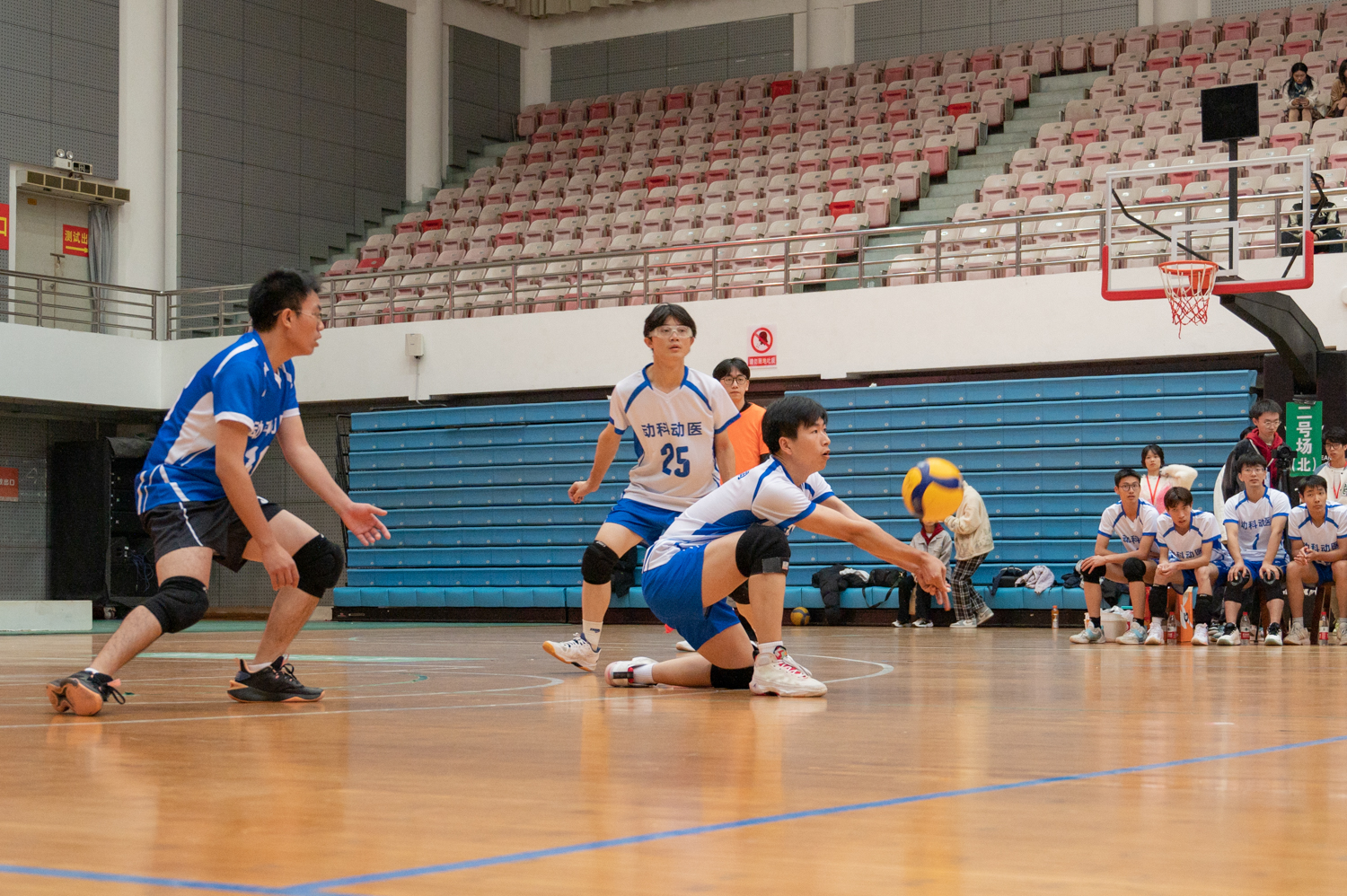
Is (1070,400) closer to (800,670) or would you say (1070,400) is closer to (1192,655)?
(1192,655)

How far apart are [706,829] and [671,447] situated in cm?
438

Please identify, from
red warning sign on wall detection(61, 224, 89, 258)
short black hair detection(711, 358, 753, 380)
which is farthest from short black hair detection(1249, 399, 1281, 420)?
red warning sign on wall detection(61, 224, 89, 258)

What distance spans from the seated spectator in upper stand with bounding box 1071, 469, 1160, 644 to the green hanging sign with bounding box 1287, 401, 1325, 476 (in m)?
2.18

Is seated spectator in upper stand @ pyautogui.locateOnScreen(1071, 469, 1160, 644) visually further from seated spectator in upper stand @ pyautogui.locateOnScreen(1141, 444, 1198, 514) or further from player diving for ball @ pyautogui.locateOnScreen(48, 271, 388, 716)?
player diving for ball @ pyautogui.locateOnScreen(48, 271, 388, 716)

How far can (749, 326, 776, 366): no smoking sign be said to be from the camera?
16.3m

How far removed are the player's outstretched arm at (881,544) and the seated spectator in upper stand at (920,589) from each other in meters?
10.3

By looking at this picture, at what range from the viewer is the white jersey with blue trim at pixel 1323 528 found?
10727mm

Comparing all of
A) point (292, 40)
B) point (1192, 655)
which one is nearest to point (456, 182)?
point (292, 40)

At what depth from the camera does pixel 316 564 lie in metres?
4.95

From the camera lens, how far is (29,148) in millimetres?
19766

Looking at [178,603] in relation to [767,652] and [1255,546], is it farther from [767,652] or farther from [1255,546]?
[1255,546]

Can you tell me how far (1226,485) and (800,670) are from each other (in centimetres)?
773

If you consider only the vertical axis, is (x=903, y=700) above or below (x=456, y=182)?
below

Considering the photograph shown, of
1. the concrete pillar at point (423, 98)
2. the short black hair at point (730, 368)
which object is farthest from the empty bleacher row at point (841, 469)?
the short black hair at point (730, 368)
